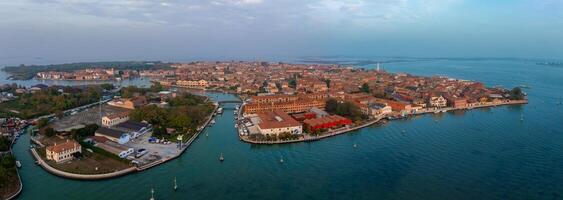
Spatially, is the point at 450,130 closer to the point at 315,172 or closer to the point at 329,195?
the point at 315,172

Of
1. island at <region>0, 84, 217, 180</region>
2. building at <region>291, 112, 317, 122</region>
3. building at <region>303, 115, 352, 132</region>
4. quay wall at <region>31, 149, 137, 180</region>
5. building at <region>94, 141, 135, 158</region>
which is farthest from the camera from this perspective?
building at <region>291, 112, 317, 122</region>

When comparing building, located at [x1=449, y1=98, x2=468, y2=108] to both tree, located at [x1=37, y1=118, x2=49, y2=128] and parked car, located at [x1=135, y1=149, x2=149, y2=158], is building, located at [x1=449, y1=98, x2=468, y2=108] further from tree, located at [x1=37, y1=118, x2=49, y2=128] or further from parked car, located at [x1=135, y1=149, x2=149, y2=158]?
tree, located at [x1=37, y1=118, x2=49, y2=128]

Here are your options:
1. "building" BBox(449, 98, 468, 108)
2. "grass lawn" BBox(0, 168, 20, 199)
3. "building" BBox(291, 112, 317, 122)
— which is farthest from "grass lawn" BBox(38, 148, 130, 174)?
"building" BBox(449, 98, 468, 108)

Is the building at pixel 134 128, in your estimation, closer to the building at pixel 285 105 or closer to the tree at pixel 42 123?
the tree at pixel 42 123

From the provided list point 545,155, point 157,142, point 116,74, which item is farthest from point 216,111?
point 116,74

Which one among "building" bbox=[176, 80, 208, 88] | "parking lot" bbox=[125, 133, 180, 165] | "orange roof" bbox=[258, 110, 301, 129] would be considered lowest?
"parking lot" bbox=[125, 133, 180, 165]

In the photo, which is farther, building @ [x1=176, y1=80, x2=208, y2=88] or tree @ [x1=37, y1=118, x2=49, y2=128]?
building @ [x1=176, y1=80, x2=208, y2=88]
